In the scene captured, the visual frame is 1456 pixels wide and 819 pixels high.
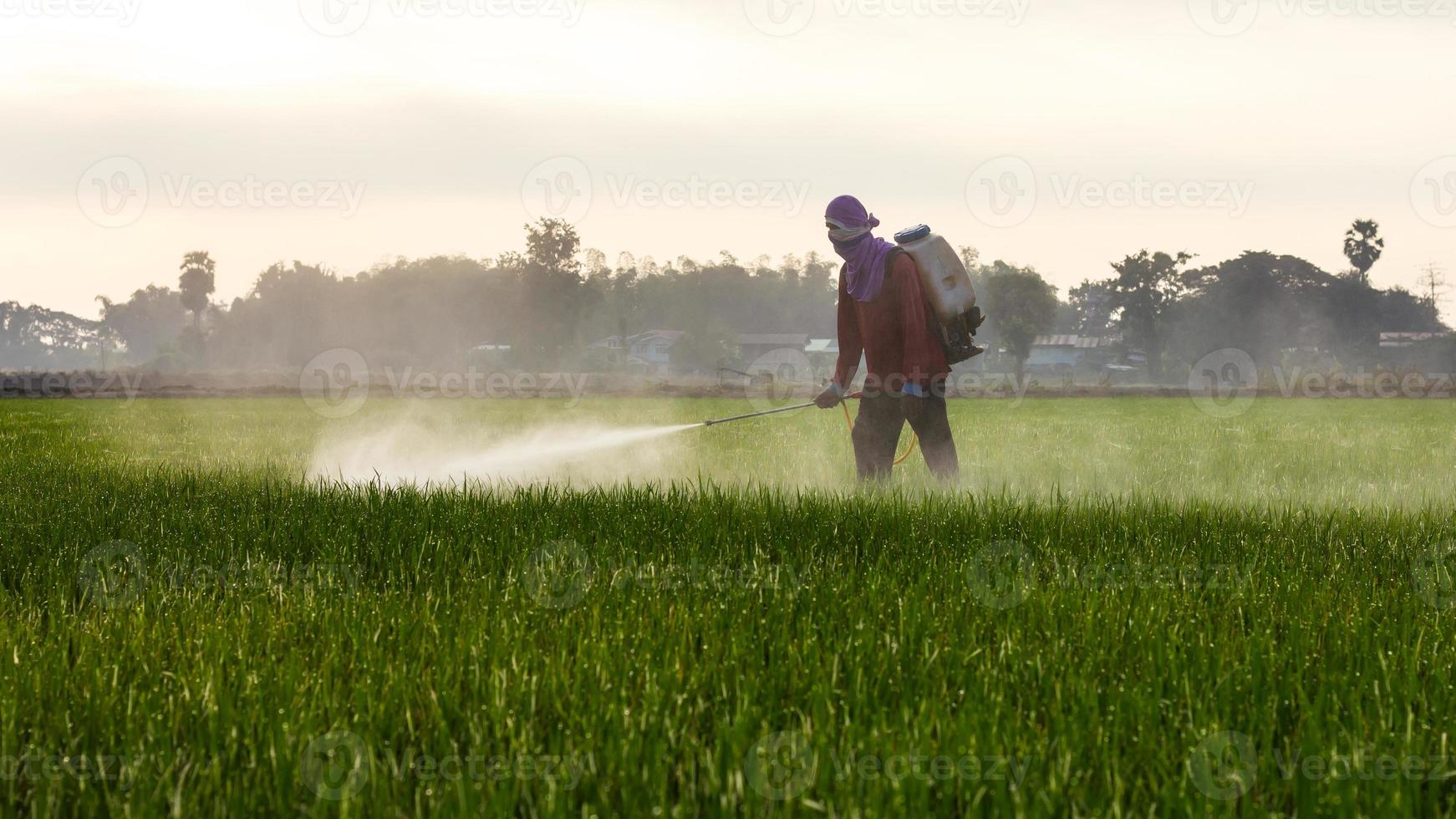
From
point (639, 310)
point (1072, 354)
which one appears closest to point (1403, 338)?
point (1072, 354)

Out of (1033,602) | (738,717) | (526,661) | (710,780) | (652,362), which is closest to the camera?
(710,780)

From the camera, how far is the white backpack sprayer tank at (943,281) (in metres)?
8.42

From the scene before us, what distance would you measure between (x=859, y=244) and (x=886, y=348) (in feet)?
2.87

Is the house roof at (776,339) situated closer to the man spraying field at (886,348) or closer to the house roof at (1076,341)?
the house roof at (1076,341)

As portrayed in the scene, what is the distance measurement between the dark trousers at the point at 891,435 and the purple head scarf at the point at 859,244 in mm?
929

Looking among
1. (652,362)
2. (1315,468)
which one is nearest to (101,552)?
(1315,468)

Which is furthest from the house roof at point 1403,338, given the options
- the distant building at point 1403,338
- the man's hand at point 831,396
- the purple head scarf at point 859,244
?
the man's hand at point 831,396

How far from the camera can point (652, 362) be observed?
104m

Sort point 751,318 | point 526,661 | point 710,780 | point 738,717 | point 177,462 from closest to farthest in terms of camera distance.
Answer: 1. point 710,780
2. point 738,717
3. point 526,661
4. point 177,462
5. point 751,318

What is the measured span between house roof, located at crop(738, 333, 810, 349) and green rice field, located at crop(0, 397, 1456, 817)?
97.6 m

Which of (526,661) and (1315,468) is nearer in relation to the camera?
(526,661)

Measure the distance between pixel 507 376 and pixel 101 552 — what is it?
47.1m

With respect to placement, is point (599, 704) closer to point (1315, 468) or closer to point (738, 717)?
point (738, 717)

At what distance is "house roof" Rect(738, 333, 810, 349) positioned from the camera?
349 ft
